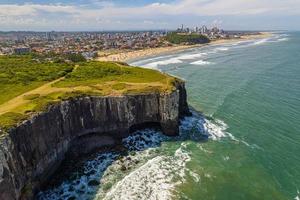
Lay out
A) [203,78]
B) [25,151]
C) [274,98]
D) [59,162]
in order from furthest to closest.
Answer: [203,78]
[274,98]
[59,162]
[25,151]

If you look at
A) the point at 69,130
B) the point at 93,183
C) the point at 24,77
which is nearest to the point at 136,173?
the point at 93,183

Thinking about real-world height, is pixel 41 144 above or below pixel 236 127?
above

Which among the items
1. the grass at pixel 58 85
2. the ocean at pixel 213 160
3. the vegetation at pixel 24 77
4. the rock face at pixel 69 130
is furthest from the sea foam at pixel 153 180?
the vegetation at pixel 24 77

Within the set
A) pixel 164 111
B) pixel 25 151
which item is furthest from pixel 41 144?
pixel 164 111

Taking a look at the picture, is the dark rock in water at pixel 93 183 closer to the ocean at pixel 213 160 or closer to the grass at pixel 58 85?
the ocean at pixel 213 160

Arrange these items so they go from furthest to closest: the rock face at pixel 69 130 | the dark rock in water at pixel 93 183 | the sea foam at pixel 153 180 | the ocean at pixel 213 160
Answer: the dark rock in water at pixel 93 183
the ocean at pixel 213 160
the sea foam at pixel 153 180
the rock face at pixel 69 130

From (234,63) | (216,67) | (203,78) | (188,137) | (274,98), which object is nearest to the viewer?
(188,137)

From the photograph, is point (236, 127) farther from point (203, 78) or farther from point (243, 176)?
point (203, 78)
